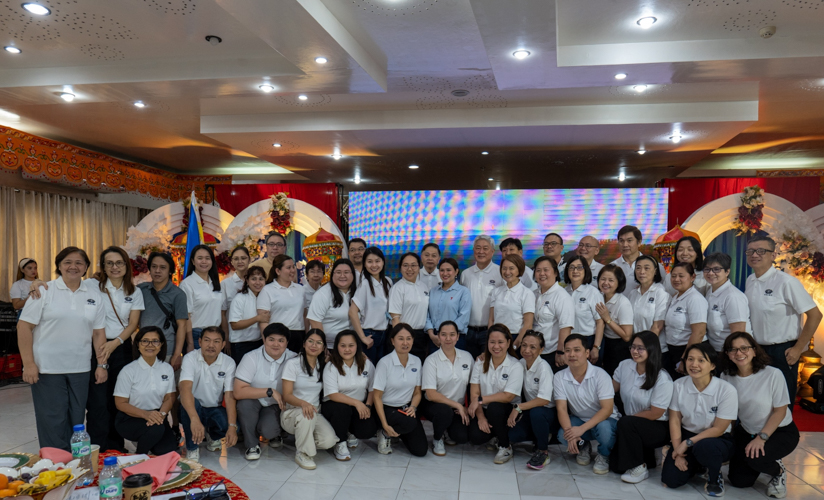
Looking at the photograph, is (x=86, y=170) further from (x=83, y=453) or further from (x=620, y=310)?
(x=620, y=310)

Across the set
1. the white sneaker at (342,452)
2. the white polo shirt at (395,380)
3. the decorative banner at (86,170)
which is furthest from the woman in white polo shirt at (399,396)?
the decorative banner at (86,170)

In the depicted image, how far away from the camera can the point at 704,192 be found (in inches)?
300

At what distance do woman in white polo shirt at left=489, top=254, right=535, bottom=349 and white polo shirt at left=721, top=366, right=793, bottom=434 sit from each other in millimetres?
1487

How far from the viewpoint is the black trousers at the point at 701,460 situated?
3.65 meters

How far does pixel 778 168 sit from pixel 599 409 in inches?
291

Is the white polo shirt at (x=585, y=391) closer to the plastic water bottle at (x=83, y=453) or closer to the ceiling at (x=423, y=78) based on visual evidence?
the ceiling at (x=423, y=78)

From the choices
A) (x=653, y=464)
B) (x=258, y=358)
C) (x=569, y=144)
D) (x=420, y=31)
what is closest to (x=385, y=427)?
(x=258, y=358)

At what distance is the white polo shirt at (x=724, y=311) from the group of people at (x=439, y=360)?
0.01 m

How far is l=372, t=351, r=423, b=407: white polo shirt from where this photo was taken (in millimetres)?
4379

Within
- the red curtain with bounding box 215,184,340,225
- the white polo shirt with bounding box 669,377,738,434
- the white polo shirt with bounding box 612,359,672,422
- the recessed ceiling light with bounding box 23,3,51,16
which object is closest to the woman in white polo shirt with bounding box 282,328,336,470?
the white polo shirt with bounding box 612,359,672,422

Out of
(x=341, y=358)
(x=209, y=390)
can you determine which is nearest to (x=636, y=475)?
(x=341, y=358)

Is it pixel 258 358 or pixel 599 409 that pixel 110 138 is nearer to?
pixel 258 358

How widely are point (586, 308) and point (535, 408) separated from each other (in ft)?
3.02

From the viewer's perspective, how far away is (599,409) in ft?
13.4
